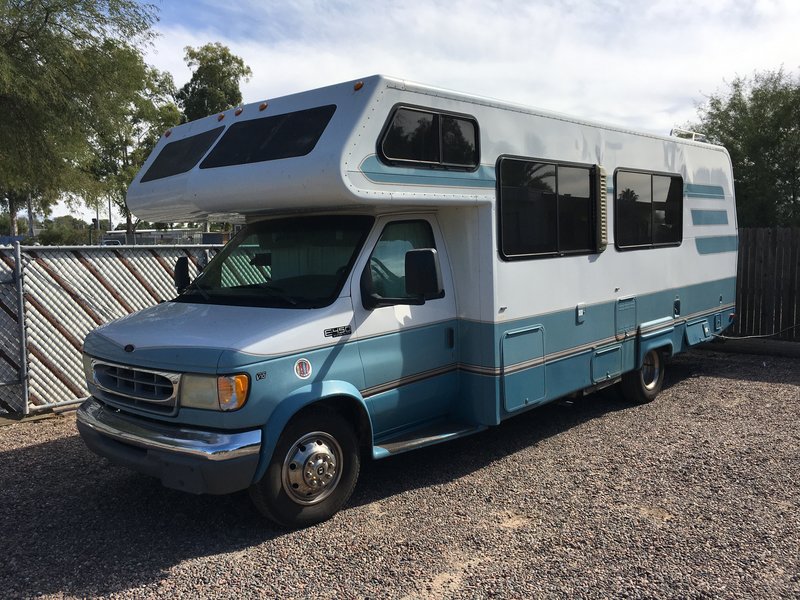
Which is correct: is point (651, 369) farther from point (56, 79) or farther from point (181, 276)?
point (56, 79)

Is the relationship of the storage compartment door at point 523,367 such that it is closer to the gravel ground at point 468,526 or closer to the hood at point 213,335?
the gravel ground at point 468,526

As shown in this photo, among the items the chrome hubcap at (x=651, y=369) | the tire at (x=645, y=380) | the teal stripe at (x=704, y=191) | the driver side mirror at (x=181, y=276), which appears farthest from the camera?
the teal stripe at (x=704, y=191)

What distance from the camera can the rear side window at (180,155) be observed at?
5410 millimetres

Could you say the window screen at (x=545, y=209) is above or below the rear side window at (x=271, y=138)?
below

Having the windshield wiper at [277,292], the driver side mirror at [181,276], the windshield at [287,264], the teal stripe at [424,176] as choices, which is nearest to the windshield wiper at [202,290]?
the windshield at [287,264]

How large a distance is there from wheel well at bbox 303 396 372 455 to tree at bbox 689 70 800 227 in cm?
1833

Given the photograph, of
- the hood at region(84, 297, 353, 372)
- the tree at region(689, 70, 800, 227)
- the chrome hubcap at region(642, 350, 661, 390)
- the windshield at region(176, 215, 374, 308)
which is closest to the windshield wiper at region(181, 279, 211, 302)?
the windshield at region(176, 215, 374, 308)

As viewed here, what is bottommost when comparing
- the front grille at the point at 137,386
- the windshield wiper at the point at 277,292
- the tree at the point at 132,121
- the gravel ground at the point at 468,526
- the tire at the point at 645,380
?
the gravel ground at the point at 468,526

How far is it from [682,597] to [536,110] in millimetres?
3881

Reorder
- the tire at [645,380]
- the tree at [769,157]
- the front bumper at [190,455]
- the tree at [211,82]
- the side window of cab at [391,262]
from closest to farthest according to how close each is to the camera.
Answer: the front bumper at [190,455]
the side window of cab at [391,262]
the tire at [645,380]
the tree at [769,157]
the tree at [211,82]

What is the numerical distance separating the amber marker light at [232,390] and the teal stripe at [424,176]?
1.54 meters

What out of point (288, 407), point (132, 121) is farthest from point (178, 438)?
point (132, 121)

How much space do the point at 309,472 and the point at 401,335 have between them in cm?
118

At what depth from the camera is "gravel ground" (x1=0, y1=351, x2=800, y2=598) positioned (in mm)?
3770
